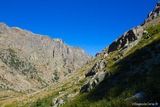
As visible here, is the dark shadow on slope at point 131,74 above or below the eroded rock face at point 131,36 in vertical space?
below

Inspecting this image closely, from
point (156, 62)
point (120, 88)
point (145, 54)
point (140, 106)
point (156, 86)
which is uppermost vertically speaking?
point (145, 54)

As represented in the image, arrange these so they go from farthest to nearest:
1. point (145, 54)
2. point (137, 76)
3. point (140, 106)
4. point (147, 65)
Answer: point (145, 54), point (147, 65), point (137, 76), point (140, 106)

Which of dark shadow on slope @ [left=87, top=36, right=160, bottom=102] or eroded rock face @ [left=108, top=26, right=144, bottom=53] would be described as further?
eroded rock face @ [left=108, top=26, right=144, bottom=53]

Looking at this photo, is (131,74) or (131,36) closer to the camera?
(131,74)

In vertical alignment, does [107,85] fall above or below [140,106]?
above

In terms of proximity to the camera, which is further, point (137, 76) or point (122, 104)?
point (137, 76)

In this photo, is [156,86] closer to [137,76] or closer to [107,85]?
[137,76]

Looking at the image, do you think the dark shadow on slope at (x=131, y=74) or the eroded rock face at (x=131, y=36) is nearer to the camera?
the dark shadow on slope at (x=131, y=74)

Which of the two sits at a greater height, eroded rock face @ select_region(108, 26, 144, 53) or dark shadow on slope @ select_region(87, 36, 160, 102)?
eroded rock face @ select_region(108, 26, 144, 53)

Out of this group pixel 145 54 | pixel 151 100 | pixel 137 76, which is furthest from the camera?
pixel 145 54

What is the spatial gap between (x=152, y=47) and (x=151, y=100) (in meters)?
30.7

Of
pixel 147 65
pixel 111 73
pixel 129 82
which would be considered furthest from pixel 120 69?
pixel 129 82

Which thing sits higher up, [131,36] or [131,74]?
[131,36]

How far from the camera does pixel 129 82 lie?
38.5m
